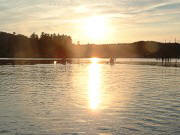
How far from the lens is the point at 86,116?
18.5 metres

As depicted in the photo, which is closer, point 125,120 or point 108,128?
point 108,128

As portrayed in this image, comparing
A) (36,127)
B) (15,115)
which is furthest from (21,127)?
(15,115)

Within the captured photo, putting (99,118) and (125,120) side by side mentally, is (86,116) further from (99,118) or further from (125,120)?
(125,120)

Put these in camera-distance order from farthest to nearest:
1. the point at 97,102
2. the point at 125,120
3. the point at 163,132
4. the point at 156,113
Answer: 1. the point at 97,102
2. the point at 156,113
3. the point at 125,120
4. the point at 163,132

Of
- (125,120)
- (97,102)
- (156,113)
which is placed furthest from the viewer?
(97,102)

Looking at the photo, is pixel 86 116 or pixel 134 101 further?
pixel 134 101

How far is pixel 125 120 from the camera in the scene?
1736 centimetres

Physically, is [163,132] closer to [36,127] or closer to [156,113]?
[156,113]

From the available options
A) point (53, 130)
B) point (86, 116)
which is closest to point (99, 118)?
point (86, 116)

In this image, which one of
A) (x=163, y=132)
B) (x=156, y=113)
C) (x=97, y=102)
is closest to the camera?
(x=163, y=132)

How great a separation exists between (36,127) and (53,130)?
1103 millimetres

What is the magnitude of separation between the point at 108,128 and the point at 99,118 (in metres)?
2.38

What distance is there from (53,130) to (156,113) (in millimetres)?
7756

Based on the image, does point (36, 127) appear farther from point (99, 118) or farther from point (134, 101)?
point (134, 101)
